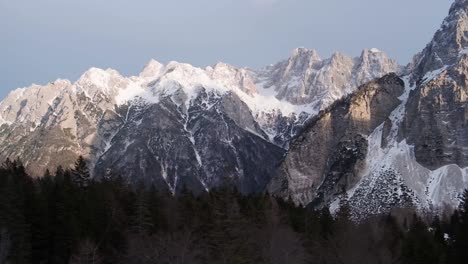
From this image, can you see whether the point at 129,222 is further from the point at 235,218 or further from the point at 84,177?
the point at 84,177

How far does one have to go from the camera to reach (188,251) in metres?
62.1

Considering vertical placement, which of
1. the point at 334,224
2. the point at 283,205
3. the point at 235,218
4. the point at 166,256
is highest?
the point at 283,205

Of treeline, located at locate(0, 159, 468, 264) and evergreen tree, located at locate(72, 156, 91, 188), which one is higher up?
evergreen tree, located at locate(72, 156, 91, 188)

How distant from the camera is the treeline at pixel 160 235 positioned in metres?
63.3

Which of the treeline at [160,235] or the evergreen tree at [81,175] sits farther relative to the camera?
the evergreen tree at [81,175]

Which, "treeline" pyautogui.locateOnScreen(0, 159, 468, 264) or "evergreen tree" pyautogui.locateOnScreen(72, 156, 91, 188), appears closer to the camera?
"treeline" pyautogui.locateOnScreen(0, 159, 468, 264)

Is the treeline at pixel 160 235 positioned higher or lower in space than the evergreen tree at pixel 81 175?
lower

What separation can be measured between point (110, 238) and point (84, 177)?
116ft

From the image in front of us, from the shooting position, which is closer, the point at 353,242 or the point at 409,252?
the point at 409,252

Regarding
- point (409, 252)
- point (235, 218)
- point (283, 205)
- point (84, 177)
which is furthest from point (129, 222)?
point (283, 205)

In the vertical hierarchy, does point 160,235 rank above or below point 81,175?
below

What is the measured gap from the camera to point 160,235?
71875 millimetres

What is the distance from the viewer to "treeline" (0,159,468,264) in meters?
63.3

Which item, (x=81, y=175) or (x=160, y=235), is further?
(x=81, y=175)
